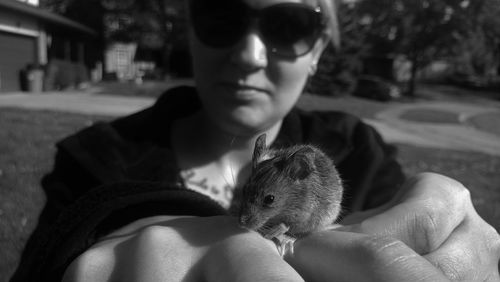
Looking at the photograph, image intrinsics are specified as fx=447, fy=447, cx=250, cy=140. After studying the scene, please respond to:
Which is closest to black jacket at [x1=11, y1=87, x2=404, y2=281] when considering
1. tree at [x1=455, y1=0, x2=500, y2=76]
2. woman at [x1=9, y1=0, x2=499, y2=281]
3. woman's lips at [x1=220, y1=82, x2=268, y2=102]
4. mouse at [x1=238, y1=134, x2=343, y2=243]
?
woman at [x1=9, y1=0, x2=499, y2=281]

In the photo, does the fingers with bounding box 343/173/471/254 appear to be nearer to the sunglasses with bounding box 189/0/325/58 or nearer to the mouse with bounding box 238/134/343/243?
the mouse with bounding box 238/134/343/243

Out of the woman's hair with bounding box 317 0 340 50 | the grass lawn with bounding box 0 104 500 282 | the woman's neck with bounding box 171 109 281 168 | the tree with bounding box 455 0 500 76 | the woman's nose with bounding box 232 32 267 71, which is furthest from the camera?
the tree with bounding box 455 0 500 76

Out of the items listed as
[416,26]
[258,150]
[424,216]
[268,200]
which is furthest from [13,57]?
[416,26]

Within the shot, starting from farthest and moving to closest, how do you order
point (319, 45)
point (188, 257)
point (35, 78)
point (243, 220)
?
point (35, 78)
point (319, 45)
point (243, 220)
point (188, 257)

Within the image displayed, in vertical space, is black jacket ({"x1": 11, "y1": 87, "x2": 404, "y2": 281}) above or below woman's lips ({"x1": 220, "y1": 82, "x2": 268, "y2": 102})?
below

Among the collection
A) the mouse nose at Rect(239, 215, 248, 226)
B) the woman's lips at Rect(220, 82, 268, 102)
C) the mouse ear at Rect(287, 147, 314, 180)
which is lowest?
the mouse nose at Rect(239, 215, 248, 226)

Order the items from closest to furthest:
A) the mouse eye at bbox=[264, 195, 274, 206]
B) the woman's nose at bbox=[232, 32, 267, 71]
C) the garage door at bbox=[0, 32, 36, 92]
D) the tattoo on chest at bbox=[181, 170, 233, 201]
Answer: the mouse eye at bbox=[264, 195, 274, 206], the woman's nose at bbox=[232, 32, 267, 71], the tattoo on chest at bbox=[181, 170, 233, 201], the garage door at bbox=[0, 32, 36, 92]

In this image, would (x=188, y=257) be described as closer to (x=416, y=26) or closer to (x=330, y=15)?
(x=330, y=15)
